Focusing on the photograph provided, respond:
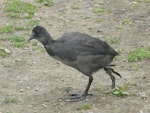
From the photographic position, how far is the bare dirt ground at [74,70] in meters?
7.02

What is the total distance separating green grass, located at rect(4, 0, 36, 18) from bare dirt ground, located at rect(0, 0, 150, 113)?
0.14 metres

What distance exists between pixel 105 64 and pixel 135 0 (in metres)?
5.19

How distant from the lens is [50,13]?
11.3 meters

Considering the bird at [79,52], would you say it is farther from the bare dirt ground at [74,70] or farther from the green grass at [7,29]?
→ the green grass at [7,29]

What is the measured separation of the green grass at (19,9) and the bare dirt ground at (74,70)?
5.4 inches

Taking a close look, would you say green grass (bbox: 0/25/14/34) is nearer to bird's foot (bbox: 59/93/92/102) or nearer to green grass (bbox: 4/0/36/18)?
green grass (bbox: 4/0/36/18)

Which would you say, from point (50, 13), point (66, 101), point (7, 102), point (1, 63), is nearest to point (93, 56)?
point (66, 101)

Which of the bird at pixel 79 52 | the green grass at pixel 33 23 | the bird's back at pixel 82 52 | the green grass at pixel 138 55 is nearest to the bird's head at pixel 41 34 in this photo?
the bird at pixel 79 52

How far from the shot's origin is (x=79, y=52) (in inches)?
274

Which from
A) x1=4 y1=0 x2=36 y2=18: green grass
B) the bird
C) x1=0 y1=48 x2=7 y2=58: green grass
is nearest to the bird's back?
the bird

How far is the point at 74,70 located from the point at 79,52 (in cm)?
142

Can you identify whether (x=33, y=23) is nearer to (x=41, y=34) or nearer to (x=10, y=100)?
(x=41, y=34)

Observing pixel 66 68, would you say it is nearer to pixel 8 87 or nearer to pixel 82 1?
pixel 8 87

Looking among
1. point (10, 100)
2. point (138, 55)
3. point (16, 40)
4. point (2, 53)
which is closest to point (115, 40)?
point (138, 55)
